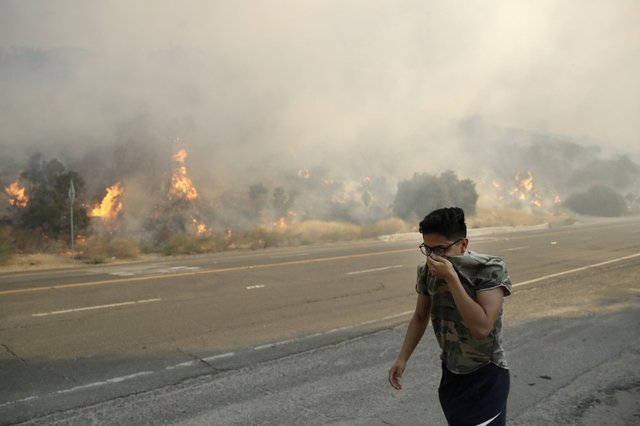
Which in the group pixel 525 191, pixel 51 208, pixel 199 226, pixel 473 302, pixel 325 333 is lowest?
pixel 325 333

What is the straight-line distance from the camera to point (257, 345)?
6230 millimetres

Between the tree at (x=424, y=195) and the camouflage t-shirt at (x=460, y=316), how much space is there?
119 feet

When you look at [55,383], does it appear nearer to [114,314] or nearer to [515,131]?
[114,314]

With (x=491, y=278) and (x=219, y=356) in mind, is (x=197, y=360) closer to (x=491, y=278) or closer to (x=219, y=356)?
(x=219, y=356)

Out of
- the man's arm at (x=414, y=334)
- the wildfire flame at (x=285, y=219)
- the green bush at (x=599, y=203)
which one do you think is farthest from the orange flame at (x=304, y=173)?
the man's arm at (x=414, y=334)

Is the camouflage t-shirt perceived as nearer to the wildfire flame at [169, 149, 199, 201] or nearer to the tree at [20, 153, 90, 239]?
the tree at [20, 153, 90, 239]

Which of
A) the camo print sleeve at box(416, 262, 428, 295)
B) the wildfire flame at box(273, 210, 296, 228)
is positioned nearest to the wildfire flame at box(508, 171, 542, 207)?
the wildfire flame at box(273, 210, 296, 228)

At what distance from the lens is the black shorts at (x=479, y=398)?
2309 mm

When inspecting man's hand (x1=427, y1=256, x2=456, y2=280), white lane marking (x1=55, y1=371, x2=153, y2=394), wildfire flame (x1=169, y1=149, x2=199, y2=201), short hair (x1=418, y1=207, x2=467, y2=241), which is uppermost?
wildfire flame (x1=169, y1=149, x2=199, y2=201)

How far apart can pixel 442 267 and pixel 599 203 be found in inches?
2582

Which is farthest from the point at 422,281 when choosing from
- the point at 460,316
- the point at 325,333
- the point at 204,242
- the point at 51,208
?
the point at 51,208

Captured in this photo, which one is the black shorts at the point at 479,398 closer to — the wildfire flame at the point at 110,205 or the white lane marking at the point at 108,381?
the white lane marking at the point at 108,381

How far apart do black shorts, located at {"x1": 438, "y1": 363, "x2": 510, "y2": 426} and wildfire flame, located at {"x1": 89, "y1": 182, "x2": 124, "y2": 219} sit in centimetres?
2618

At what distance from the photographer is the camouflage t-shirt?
225cm
